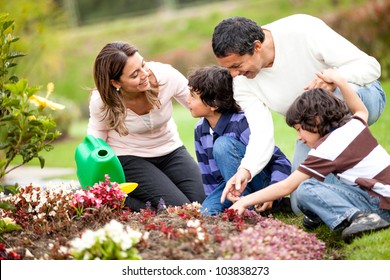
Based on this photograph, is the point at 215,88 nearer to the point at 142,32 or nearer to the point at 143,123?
the point at 143,123

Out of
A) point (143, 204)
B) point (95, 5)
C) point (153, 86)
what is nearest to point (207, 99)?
point (153, 86)

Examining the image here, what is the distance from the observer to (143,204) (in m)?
4.64

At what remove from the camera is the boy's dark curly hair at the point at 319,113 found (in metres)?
3.44

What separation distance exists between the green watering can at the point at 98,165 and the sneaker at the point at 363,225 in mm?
1414

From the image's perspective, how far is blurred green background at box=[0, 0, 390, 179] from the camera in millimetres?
13477

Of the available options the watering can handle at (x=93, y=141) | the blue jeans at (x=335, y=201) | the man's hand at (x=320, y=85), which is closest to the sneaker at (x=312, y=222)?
the blue jeans at (x=335, y=201)

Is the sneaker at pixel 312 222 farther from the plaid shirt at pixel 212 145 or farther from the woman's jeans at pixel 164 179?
the woman's jeans at pixel 164 179

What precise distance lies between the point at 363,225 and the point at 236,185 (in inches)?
28.2

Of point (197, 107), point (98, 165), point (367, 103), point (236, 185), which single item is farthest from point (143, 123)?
point (367, 103)

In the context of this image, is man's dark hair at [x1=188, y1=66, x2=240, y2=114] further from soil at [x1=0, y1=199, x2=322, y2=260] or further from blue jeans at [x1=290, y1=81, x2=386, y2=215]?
soil at [x1=0, y1=199, x2=322, y2=260]

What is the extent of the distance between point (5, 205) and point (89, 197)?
1.78 ft

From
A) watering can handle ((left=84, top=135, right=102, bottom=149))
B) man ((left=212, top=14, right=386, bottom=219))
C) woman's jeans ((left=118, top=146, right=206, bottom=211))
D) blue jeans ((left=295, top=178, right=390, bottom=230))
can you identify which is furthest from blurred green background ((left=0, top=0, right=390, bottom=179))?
blue jeans ((left=295, top=178, right=390, bottom=230))

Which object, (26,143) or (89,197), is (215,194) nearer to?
(89,197)

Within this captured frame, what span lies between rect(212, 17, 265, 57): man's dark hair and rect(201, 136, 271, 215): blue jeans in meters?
0.63
